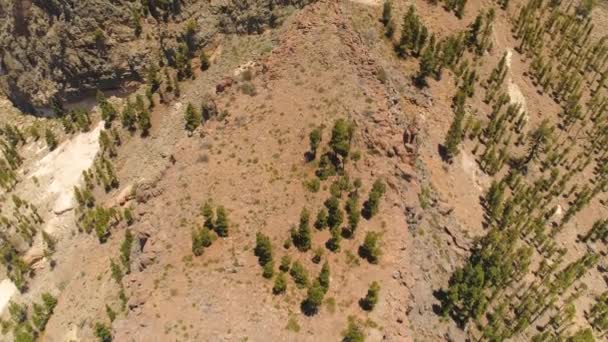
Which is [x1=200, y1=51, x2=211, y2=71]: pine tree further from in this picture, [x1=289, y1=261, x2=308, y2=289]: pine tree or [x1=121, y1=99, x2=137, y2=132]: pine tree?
[x1=289, y1=261, x2=308, y2=289]: pine tree

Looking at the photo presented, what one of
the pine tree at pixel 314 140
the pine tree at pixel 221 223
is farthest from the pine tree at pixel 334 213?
the pine tree at pixel 221 223

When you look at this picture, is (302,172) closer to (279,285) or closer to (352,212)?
(352,212)

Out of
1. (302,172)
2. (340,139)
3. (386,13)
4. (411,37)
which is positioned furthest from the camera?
(386,13)

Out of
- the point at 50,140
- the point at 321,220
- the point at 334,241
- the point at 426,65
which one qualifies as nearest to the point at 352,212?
the point at 321,220

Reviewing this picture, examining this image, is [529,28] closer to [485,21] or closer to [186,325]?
[485,21]

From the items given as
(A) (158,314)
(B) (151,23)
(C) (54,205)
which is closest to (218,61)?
(B) (151,23)

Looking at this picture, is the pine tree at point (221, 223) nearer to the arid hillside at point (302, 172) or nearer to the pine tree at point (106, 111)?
the arid hillside at point (302, 172)
